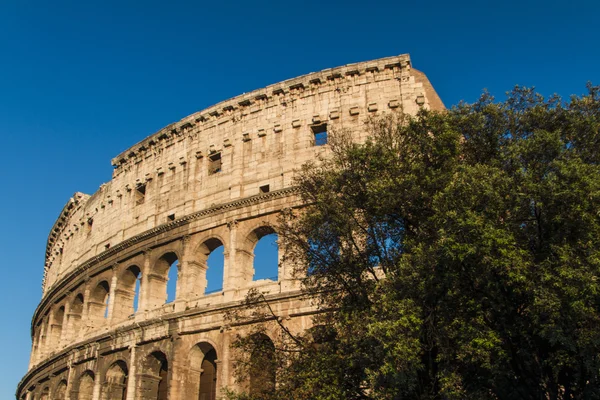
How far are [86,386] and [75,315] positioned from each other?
5.15m

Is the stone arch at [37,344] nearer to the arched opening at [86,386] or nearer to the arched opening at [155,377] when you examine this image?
the arched opening at [86,386]

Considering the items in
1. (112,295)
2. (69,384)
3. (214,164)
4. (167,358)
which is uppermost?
A: (214,164)

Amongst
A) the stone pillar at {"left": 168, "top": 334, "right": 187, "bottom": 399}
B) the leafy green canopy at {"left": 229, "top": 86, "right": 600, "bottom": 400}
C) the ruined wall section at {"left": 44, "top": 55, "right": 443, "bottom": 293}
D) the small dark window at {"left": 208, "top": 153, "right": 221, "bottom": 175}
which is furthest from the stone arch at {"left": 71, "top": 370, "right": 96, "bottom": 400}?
the leafy green canopy at {"left": 229, "top": 86, "right": 600, "bottom": 400}

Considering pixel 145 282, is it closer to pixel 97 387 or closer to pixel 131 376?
pixel 131 376

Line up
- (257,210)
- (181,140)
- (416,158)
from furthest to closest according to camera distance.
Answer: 1. (181,140)
2. (257,210)
3. (416,158)

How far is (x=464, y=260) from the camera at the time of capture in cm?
1172

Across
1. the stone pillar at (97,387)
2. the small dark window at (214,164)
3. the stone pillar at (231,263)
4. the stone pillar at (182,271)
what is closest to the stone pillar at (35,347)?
the stone pillar at (97,387)

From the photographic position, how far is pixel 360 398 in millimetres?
13297

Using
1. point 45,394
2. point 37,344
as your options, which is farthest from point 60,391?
point 37,344

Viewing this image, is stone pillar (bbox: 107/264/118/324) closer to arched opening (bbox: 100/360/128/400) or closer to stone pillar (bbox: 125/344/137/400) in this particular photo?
arched opening (bbox: 100/360/128/400)

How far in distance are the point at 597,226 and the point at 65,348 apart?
26.1m

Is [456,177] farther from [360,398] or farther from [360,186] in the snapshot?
[360,398]

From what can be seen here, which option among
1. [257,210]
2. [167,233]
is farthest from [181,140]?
[257,210]

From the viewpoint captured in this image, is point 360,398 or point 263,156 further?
point 263,156
